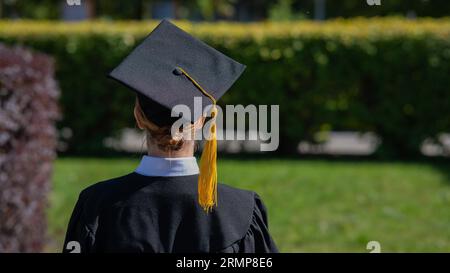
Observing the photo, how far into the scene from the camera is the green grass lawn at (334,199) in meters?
6.78

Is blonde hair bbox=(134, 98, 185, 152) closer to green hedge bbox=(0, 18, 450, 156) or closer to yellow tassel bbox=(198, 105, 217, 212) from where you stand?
yellow tassel bbox=(198, 105, 217, 212)

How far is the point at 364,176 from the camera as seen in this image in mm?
9219

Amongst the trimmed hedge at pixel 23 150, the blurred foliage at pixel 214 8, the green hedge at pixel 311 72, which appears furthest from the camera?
the blurred foliage at pixel 214 8

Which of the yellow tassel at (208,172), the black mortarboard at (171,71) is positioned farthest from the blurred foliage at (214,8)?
the yellow tassel at (208,172)

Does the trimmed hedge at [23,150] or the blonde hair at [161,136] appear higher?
the blonde hair at [161,136]

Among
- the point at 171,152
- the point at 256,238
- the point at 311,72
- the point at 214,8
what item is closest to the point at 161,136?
the point at 171,152

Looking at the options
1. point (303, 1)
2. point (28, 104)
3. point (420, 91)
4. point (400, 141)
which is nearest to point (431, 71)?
point (420, 91)

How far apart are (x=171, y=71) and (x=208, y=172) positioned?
0.40m

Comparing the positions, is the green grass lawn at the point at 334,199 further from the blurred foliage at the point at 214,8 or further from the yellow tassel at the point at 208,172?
the blurred foliage at the point at 214,8

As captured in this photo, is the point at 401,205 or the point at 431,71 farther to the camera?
the point at 431,71

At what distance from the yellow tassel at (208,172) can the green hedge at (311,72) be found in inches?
315

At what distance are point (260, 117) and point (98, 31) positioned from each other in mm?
2616

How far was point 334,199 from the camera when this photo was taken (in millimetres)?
8023

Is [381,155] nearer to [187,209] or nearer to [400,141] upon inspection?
[400,141]
